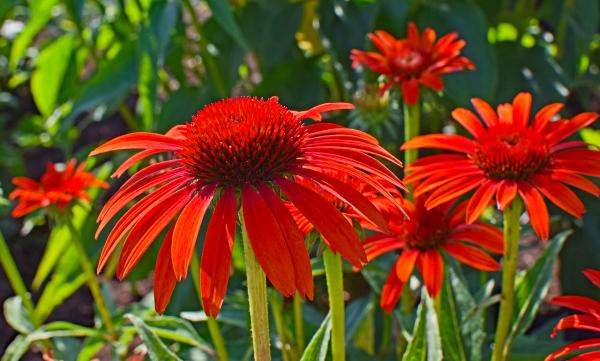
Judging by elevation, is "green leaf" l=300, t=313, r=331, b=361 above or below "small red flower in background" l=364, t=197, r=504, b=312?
below

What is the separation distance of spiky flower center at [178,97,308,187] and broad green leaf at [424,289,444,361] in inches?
9.0

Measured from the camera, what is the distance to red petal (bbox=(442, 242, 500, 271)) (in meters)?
0.77

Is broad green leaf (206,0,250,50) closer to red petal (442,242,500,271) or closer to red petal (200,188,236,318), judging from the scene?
red petal (442,242,500,271)

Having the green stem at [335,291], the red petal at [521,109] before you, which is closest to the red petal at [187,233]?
the green stem at [335,291]

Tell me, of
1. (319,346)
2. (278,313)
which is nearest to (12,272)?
(278,313)

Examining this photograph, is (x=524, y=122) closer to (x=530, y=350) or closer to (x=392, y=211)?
(x=392, y=211)

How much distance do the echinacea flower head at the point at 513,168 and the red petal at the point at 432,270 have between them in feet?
0.24

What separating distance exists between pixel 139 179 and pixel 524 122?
0.36 m

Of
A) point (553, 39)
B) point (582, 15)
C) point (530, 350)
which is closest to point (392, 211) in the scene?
point (530, 350)

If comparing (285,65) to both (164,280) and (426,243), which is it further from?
(164,280)

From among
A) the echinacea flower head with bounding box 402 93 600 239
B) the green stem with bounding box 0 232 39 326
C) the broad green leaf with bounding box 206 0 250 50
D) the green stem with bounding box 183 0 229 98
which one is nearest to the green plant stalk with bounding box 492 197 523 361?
the echinacea flower head with bounding box 402 93 600 239

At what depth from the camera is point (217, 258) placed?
495 millimetres

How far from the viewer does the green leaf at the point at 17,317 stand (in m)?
1.10

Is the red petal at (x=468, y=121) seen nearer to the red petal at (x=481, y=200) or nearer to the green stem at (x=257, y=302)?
the red petal at (x=481, y=200)
